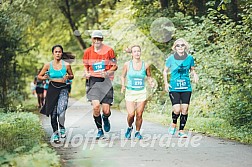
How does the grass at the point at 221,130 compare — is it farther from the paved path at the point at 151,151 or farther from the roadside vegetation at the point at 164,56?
the paved path at the point at 151,151

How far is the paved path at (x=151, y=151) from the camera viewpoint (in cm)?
744

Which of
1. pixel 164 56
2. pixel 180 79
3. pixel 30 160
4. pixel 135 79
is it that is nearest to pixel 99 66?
pixel 135 79

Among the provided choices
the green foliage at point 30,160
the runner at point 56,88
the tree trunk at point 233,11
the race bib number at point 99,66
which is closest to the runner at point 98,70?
the race bib number at point 99,66

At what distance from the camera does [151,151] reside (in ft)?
28.6

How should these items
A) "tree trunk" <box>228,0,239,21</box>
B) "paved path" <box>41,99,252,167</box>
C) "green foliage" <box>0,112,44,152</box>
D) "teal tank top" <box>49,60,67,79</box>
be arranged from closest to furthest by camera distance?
"paved path" <box>41,99,252,167</box> < "green foliage" <box>0,112,44,152</box> < "teal tank top" <box>49,60,67,79</box> < "tree trunk" <box>228,0,239,21</box>

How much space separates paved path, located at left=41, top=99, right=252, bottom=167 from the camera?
7.44 meters

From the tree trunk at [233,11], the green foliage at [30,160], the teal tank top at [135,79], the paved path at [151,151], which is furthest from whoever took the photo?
the tree trunk at [233,11]

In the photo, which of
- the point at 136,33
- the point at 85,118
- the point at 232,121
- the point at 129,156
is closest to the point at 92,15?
the point at 136,33

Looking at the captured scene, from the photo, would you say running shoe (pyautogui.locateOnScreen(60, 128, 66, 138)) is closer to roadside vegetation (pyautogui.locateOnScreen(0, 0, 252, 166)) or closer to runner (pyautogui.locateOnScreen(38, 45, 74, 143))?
runner (pyautogui.locateOnScreen(38, 45, 74, 143))

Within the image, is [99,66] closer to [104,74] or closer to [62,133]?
[104,74]

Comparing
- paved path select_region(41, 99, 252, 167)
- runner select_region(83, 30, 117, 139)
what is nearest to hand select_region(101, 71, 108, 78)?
runner select_region(83, 30, 117, 139)

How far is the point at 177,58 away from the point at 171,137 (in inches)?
64.2

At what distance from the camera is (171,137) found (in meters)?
10.7

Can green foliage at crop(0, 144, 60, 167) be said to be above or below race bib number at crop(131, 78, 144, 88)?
below
